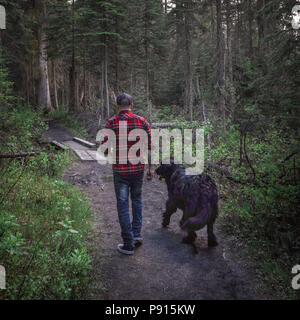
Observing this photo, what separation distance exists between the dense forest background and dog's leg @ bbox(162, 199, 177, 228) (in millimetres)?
1216

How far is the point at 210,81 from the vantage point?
14.2 meters

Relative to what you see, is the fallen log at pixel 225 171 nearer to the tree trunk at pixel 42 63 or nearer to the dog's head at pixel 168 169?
the dog's head at pixel 168 169

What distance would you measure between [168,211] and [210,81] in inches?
438

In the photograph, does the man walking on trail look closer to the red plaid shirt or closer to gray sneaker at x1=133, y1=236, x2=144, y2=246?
the red plaid shirt

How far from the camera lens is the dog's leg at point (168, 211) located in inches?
191

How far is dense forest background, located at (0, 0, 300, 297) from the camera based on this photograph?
4.54 m

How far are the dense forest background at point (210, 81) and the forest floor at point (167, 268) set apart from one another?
1.40 ft

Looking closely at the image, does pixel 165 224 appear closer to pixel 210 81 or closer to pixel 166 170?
pixel 166 170

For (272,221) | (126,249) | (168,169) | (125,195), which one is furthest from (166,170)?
(272,221)

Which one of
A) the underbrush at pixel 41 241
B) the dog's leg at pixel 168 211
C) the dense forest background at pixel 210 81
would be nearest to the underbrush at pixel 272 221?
the dense forest background at pixel 210 81

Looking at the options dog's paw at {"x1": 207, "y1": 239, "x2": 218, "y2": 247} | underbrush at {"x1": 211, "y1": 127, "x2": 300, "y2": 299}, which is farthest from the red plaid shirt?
underbrush at {"x1": 211, "y1": 127, "x2": 300, "y2": 299}
